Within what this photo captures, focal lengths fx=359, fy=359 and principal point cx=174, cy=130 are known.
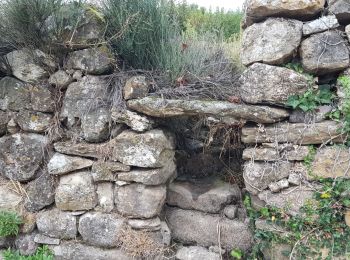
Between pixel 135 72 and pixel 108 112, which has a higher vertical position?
pixel 135 72

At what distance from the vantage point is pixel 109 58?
10.8ft

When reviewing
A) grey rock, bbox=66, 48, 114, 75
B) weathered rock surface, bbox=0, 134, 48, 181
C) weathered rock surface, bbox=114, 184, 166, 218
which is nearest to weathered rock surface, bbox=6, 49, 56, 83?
grey rock, bbox=66, 48, 114, 75

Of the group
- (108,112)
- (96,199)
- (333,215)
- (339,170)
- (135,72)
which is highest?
(135,72)

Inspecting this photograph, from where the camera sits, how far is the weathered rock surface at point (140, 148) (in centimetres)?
311

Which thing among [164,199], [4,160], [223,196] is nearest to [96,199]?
[164,199]

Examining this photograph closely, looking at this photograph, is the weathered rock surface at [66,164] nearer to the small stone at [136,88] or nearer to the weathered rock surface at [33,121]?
the weathered rock surface at [33,121]

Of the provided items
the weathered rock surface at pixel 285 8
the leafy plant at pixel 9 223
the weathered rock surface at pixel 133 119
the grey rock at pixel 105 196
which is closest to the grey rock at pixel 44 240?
the leafy plant at pixel 9 223

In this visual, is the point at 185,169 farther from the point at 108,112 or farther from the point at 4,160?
the point at 4,160

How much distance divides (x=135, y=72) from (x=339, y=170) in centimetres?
194

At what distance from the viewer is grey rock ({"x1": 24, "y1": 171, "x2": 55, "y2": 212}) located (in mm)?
3367

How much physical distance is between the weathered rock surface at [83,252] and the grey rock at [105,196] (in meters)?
0.37

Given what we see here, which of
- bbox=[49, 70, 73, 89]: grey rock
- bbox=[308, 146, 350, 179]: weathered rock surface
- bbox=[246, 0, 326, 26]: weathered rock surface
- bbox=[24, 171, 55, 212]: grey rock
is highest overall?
bbox=[246, 0, 326, 26]: weathered rock surface

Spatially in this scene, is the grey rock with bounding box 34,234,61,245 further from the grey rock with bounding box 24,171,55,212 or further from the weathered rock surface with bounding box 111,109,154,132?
the weathered rock surface with bounding box 111,109,154,132

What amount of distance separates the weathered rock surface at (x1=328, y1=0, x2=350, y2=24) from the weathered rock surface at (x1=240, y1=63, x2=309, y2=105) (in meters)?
0.55
